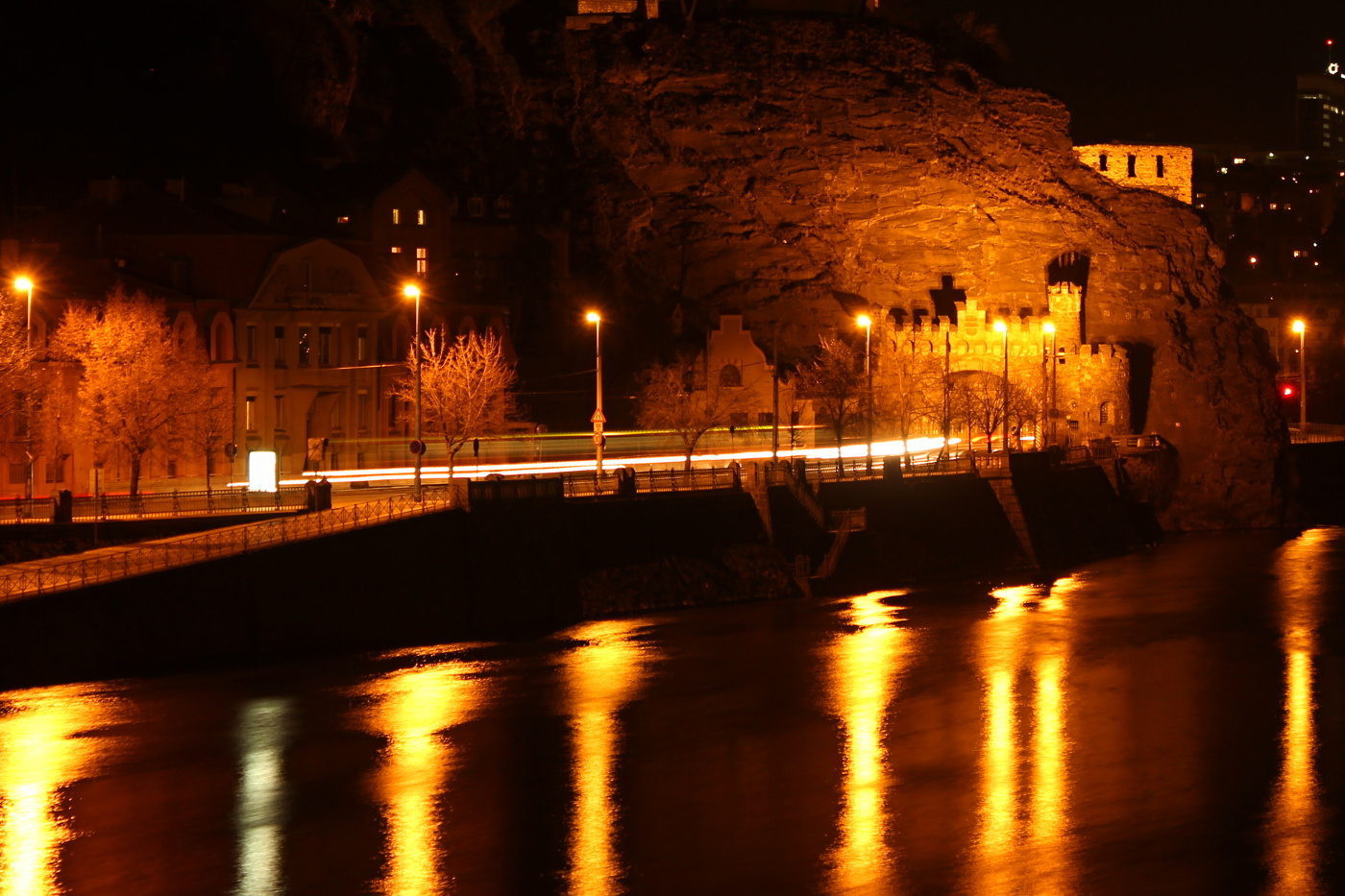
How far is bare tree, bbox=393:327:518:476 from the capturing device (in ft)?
187

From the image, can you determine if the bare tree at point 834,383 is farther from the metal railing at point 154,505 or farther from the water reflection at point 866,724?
the metal railing at point 154,505

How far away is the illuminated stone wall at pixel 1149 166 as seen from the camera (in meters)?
97.9

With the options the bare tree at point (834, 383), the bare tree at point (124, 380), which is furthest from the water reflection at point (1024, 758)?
the bare tree at point (834, 383)

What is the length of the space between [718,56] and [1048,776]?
58254 millimetres

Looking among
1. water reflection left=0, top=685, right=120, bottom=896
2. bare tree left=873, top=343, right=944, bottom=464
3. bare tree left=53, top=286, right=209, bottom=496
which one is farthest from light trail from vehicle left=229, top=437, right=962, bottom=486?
water reflection left=0, top=685, right=120, bottom=896

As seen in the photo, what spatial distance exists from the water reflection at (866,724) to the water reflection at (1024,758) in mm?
1728

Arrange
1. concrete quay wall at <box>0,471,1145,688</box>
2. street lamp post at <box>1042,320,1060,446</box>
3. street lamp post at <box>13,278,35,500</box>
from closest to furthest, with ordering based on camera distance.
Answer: concrete quay wall at <box>0,471,1145,688</box> < street lamp post at <box>13,278,35,500</box> < street lamp post at <box>1042,320,1060,446</box>

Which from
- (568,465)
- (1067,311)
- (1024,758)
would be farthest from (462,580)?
(1067,311)

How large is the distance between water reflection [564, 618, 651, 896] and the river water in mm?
83

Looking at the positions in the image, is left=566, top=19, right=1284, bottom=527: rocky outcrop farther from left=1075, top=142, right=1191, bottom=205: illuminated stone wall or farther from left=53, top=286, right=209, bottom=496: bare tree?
left=53, top=286, right=209, bottom=496: bare tree

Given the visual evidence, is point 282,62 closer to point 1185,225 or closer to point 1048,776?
point 1185,225

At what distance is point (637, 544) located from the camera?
158 feet

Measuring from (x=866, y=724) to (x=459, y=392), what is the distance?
26170 mm

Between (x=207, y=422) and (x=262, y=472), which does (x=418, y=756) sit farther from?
(x=207, y=422)
